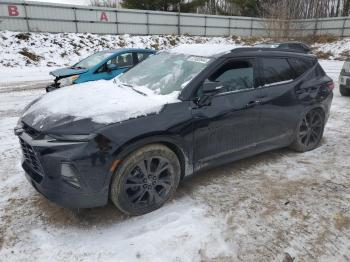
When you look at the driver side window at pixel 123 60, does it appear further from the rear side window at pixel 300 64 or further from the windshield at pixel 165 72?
the rear side window at pixel 300 64

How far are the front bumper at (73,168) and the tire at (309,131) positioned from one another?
323cm

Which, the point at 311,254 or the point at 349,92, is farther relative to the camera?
the point at 349,92

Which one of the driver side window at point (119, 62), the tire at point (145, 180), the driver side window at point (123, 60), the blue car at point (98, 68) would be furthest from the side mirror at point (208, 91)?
the driver side window at point (123, 60)

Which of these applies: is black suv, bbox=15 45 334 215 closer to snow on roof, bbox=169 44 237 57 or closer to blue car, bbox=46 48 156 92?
snow on roof, bbox=169 44 237 57

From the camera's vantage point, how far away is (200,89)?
352 centimetres

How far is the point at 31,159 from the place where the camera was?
10.00 feet

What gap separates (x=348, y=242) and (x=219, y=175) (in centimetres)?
172

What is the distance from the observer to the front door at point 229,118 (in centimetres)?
354

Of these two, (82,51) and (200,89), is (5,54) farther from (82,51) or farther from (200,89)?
(200,89)

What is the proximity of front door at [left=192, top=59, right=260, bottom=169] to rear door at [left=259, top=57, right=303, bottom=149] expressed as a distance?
0.58 ft

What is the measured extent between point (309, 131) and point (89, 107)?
3.58 metres

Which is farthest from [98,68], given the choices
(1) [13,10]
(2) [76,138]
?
(1) [13,10]

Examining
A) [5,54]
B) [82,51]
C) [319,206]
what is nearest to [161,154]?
[319,206]

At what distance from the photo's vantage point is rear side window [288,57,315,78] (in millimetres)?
4642
